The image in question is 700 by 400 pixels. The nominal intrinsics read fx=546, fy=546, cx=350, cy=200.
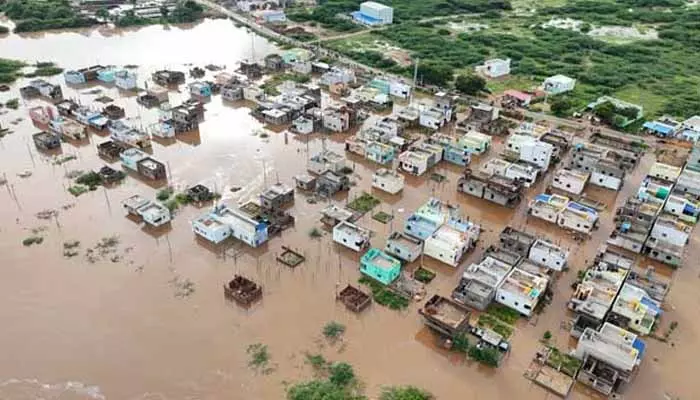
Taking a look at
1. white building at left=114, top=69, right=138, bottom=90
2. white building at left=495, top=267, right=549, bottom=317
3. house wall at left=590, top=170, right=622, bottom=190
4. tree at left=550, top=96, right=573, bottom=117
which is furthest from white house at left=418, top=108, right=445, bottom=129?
white building at left=114, top=69, right=138, bottom=90

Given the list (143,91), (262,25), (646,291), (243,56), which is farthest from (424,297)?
(262,25)

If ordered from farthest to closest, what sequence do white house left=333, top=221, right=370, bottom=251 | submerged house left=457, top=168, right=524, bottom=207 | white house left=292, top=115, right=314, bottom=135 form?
white house left=292, top=115, right=314, bottom=135
submerged house left=457, top=168, right=524, bottom=207
white house left=333, top=221, right=370, bottom=251

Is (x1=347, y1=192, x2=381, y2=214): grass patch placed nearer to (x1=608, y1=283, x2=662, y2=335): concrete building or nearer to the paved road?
(x1=608, y1=283, x2=662, y2=335): concrete building

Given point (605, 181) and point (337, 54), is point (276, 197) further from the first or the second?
point (337, 54)

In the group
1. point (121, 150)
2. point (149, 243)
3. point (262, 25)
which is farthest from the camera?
point (262, 25)

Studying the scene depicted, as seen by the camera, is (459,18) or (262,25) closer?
(262,25)

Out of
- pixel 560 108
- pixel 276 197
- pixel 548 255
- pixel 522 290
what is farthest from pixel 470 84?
pixel 522 290

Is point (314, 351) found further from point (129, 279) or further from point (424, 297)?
→ point (129, 279)
